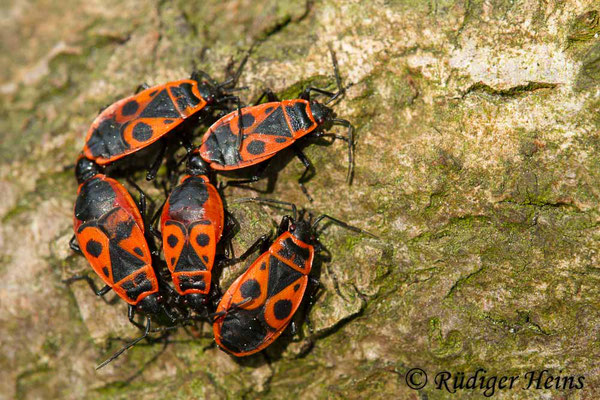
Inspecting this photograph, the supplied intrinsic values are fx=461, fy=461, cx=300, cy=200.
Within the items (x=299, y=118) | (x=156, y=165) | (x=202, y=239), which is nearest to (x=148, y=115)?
(x=156, y=165)

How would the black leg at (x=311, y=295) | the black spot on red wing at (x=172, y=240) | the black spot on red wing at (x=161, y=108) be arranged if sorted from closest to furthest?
the black spot on red wing at (x=172, y=240)
the black leg at (x=311, y=295)
the black spot on red wing at (x=161, y=108)

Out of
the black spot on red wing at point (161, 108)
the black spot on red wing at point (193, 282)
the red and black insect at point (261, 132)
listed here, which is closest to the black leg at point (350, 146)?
the red and black insect at point (261, 132)

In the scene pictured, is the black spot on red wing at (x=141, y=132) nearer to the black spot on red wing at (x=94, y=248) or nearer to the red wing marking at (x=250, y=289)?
the black spot on red wing at (x=94, y=248)

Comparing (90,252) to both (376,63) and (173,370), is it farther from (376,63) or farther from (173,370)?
(376,63)

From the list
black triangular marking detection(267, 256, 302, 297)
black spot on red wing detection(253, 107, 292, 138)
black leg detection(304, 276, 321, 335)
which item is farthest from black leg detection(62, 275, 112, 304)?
black spot on red wing detection(253, 107, 292, 138)

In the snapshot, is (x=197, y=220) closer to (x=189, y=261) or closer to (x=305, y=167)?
(x=189, y=261)

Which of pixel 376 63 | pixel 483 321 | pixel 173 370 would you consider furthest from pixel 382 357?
pixel 376 63
